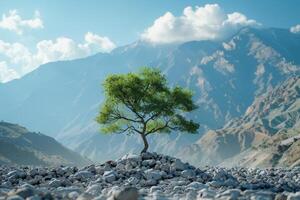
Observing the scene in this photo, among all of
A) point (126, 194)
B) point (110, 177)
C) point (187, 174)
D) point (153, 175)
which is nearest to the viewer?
point (126, 194)

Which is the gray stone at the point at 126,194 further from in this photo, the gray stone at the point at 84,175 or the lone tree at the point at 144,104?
the lone tree at the point at 144,104

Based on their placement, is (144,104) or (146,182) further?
(144,104)

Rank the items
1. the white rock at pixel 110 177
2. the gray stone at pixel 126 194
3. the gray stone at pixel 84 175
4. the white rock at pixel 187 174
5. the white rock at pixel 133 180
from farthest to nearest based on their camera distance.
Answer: the white rock at pixel 187 174
the gray stone at pixel 84 175
the white rock at pixel 110 177
the white rock at pixel 133 180
the gray stone at pixel 126 194

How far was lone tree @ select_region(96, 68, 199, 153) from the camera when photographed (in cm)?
5550

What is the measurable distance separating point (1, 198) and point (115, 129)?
141 ft

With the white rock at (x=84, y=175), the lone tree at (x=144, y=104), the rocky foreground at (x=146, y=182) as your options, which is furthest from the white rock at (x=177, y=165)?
the lone tree at (x=144, y=104)

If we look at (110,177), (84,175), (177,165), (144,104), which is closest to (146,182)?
(110,177)

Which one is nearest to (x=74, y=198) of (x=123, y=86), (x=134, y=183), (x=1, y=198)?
(x=1, y=198)

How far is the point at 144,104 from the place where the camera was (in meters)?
56.0

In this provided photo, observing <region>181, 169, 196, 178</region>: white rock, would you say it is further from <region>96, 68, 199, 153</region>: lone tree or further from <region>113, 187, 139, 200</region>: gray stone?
<region>96, 68, 199, 153</region>: lone tree

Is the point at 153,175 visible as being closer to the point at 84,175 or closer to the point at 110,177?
the point at 110,177

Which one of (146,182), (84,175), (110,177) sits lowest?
(146,182)

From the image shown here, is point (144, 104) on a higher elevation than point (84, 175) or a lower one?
higher

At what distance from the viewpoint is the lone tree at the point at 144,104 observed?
55.5 meters
